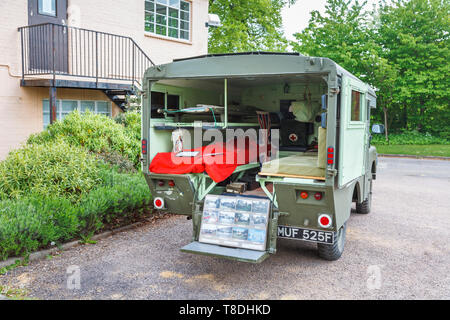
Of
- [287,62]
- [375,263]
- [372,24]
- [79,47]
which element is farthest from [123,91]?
[372,24]

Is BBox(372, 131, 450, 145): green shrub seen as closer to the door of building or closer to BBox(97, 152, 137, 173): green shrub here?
the door of building

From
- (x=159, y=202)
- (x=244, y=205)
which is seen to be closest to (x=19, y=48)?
(x=159, y=202)

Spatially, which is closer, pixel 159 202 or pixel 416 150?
pixel 159 202

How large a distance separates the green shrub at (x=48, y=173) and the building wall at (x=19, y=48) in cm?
427

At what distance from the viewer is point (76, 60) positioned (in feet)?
35.9

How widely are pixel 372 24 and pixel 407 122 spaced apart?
22.4 feet

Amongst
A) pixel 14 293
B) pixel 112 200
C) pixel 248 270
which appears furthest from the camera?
pixel 112 200

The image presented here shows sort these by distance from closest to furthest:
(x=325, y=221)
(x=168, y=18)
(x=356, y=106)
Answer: (x=325, y=221), (x=356, y=106), (x=168, y=18)

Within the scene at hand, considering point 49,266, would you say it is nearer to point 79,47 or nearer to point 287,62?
point 287,62

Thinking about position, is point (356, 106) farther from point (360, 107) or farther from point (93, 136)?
point (93, 136)

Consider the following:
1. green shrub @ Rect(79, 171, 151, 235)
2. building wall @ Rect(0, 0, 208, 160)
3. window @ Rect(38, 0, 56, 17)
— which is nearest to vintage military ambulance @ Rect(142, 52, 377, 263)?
green shrub @ Rect(79, 171, 151, 235)

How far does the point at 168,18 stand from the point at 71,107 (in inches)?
206

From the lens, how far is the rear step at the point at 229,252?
14.0 feet

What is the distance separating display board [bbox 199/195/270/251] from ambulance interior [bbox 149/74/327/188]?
0.43 m
